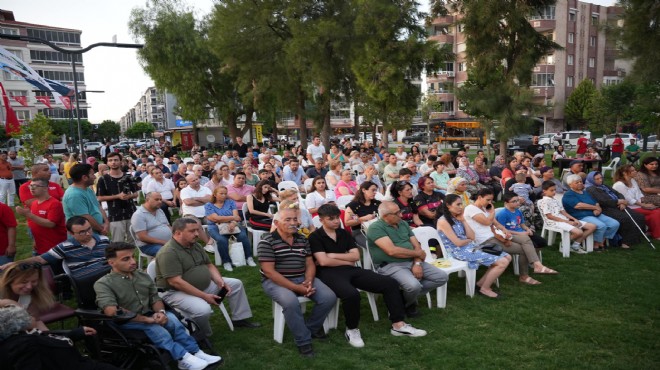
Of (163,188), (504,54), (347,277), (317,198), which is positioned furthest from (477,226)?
(504,54)

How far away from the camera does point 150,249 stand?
577 cm

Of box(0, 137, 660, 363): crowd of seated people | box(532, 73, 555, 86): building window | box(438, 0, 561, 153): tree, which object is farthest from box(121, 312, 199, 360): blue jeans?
box(532, 73, 555, 86): building window

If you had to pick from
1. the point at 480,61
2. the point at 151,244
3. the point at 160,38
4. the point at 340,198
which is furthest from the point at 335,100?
the point at 151,244

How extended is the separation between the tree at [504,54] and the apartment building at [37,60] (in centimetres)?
5109

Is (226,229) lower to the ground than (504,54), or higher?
lower

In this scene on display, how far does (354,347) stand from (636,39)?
1349 centimetres

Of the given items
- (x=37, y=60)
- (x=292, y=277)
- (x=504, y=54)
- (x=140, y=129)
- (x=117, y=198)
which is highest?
(x=37, y=60)

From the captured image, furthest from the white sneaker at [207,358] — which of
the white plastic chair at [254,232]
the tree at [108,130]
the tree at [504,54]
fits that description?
the tree at [108,130]

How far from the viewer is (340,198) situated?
25.7 feet

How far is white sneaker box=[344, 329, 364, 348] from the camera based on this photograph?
14.0 ft

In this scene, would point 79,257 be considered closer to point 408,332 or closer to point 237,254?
point 237,254

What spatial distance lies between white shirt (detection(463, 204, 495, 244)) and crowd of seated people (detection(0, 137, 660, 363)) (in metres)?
0.01

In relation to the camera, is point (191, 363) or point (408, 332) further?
point (408, 332)

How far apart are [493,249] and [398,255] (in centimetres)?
153
